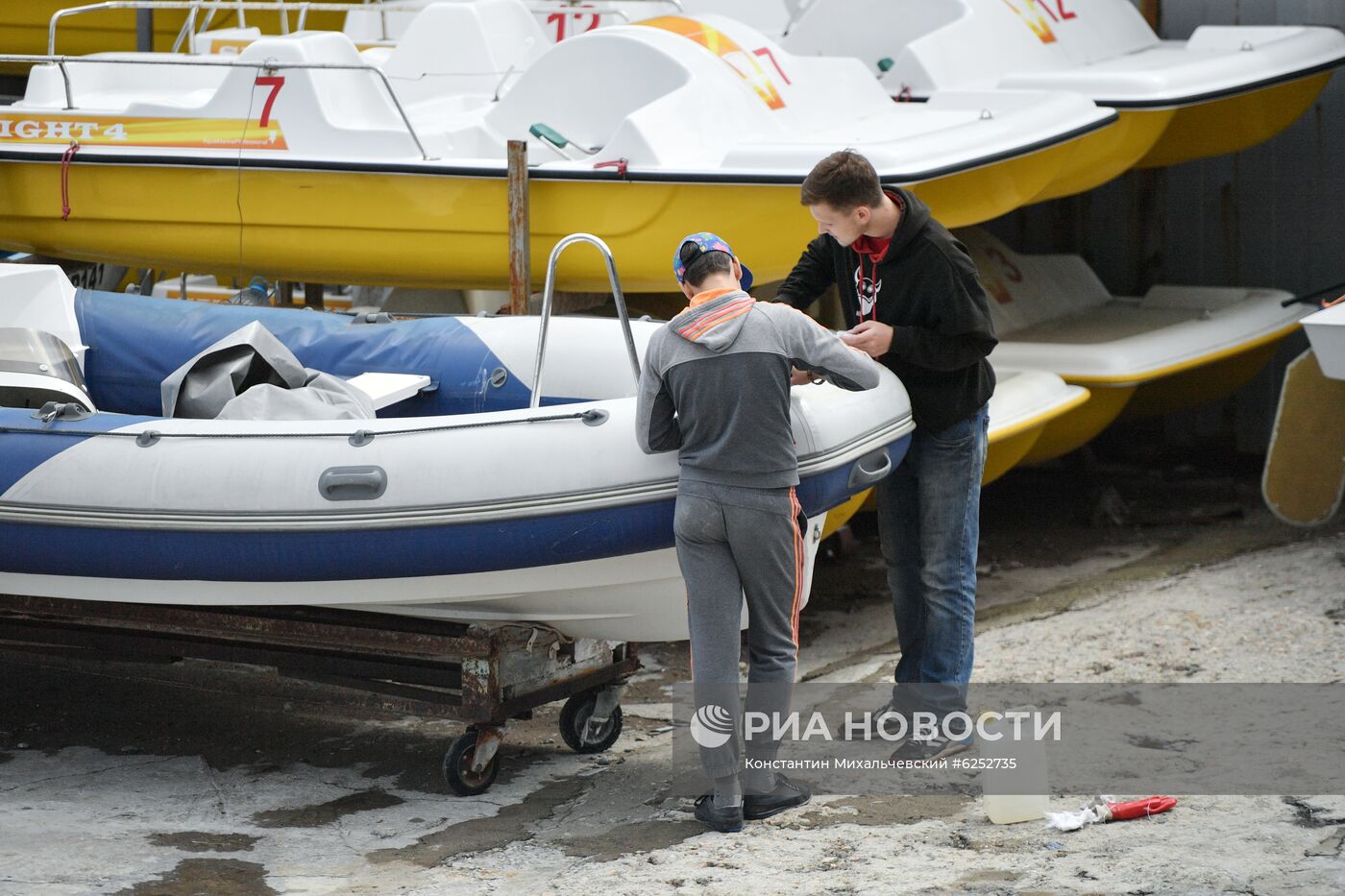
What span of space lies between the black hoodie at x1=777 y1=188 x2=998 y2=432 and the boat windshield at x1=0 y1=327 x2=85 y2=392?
225 centimetres

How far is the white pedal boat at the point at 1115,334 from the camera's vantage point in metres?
6.29

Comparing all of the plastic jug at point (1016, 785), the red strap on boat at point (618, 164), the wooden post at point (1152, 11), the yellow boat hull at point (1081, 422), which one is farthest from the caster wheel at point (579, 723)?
the wooden post at point (1152, 11)

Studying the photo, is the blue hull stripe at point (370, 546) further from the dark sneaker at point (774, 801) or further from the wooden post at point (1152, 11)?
the wooden post at point (1152, 11)

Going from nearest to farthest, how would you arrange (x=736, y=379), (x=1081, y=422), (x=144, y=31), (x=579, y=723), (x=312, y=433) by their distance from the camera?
(x=736, y=379), (x=312, y=433), (x=579, y=723), (x=1081, y=422), (x=144, y=31)

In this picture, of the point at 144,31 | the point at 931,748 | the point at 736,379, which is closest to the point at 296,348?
the point at 736,379

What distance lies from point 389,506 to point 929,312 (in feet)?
4.30

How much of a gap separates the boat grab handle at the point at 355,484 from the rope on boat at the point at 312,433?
9 cm

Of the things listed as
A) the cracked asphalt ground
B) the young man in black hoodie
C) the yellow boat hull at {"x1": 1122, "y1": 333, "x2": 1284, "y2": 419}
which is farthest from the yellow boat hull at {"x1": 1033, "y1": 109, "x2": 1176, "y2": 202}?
the young man in black hoodie

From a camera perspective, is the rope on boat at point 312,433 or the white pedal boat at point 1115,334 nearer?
the rope on boat at point 312,433

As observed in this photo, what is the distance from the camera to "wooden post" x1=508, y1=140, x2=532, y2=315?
5605 millimetres

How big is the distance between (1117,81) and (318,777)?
4.27 m

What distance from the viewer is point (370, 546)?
3.75 metres

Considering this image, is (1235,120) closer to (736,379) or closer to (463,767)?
(736,379)

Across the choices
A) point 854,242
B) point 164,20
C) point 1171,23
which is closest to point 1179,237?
point 1171,23
